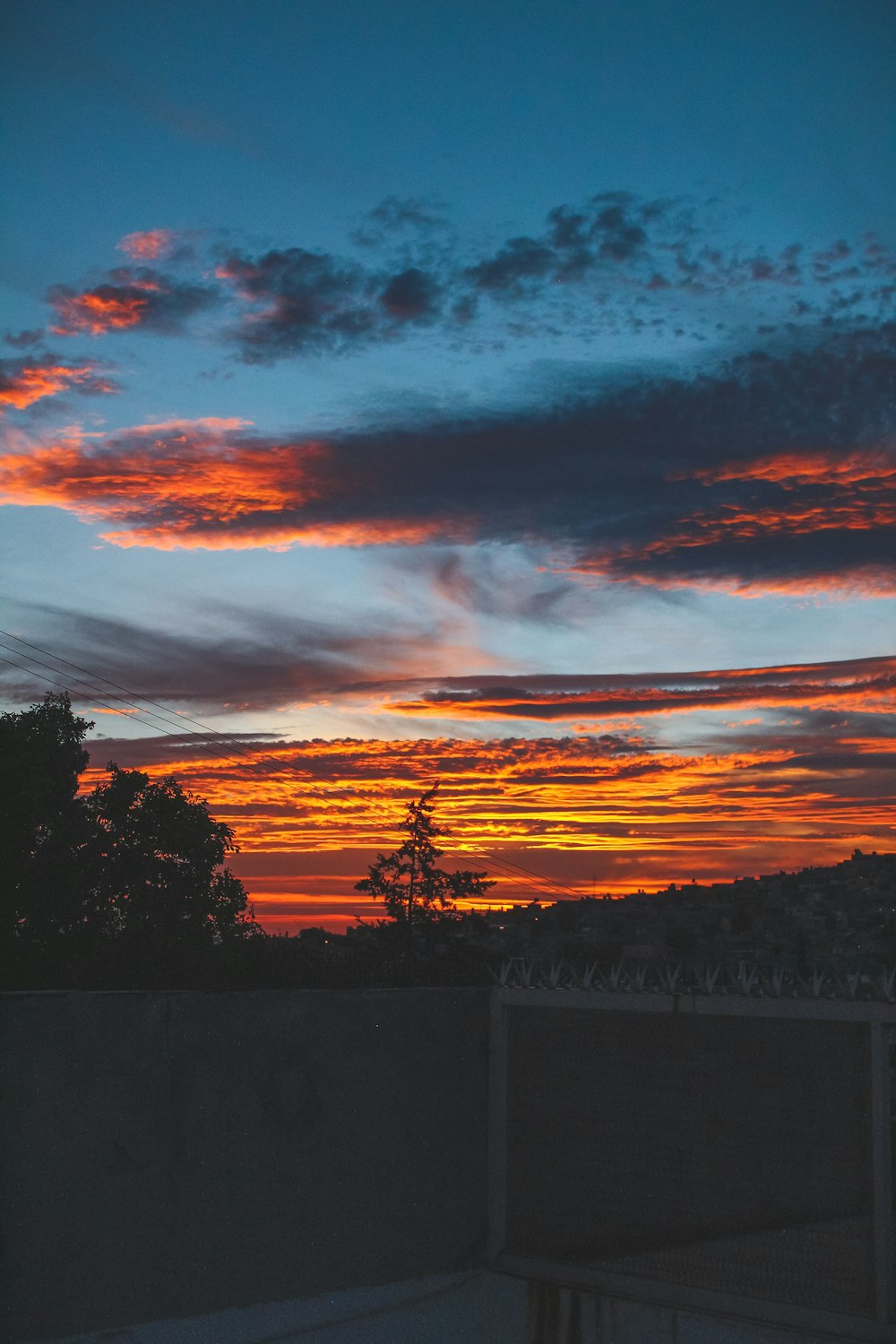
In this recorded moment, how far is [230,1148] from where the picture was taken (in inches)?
311

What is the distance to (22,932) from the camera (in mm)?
27438

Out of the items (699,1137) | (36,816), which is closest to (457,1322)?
(699,1137)

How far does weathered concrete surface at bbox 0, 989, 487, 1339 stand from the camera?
713 centimetres

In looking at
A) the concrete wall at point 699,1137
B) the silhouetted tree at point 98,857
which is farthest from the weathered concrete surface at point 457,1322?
the silhouetted tree at point 98,857

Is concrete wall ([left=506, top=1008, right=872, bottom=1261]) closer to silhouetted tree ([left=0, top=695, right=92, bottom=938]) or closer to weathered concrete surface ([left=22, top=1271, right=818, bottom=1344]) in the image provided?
weathered concrete surface ([left=22, top=1271, right=818, bottom=1344])

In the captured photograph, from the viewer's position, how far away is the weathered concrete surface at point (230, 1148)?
23.4 ft

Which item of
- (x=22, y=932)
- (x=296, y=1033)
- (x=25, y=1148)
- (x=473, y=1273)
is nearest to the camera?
(x=25, y=1148)

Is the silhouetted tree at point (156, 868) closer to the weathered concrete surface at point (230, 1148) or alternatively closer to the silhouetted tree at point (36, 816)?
the silhouetted tree at point (36, 816)

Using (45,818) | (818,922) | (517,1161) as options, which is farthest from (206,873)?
(517,1161)

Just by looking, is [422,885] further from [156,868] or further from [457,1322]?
[457,1322]

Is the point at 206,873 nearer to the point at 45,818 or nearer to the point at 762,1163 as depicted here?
the point at 45,818

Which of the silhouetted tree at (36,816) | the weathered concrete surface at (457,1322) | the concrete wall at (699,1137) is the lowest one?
the weathered concrete surface at (457,1322)

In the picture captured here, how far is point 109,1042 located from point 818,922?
22593 mm

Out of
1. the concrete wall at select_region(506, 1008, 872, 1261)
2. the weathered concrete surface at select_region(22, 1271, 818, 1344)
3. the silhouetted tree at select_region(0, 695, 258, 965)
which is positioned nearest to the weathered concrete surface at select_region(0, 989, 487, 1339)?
the weathered concrete surface at select_region(22, 1271, 818, 1344)
